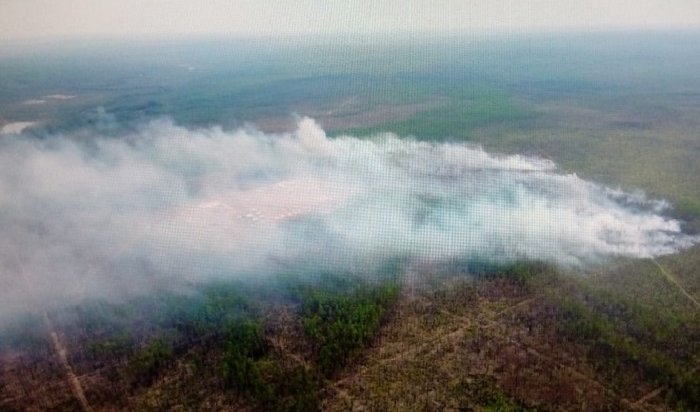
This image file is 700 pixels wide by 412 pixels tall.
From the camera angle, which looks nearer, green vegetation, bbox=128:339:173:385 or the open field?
the open field

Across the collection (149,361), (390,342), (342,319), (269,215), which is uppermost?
(269,215)

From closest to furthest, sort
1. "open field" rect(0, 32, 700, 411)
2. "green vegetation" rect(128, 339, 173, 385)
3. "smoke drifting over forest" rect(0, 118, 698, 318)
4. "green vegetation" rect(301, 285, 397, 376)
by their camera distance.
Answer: "open field" rect(0, 32, 700, 411) → "green vegetation" rect(128, 339, 173, 385) → "green vegetation" rect(301, 285, 397, 376) → "smoke drifting over forest" rect(0, 118, 698, 318)

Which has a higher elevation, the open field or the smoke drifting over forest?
the smoke drifting over forest

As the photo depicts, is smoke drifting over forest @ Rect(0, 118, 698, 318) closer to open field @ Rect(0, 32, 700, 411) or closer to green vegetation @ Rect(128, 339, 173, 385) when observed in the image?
open field @ Rect(0, 32, 700, 411)

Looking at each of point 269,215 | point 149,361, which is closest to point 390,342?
point 149,361

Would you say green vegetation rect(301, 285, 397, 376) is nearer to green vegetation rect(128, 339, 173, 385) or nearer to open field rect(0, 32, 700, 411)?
open field rect(0, 32, 700, 411)

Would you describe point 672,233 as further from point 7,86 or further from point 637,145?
point 7,86

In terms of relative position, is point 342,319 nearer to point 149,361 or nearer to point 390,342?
point 390,342

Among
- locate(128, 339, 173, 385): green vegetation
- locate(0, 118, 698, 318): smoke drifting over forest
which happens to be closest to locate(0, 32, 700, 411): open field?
locate(128, 339, 173, 385): green vegetation

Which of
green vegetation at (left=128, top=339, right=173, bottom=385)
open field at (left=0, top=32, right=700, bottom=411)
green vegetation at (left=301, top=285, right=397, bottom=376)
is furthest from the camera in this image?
green vegetation at (left=301, top=285, right=397, bottom=376)
